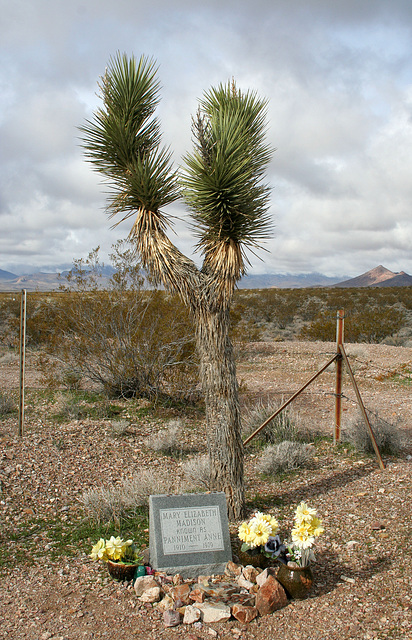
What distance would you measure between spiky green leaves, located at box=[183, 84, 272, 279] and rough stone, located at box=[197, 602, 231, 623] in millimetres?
2715

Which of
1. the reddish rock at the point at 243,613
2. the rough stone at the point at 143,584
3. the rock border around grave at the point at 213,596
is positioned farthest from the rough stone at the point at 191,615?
the rough stone at the point at 143,584

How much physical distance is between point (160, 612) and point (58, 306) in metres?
8.33

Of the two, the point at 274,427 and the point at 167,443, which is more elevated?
the point at 274,427

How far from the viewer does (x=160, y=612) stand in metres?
3.59

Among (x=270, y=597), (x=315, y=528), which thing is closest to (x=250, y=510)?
(x=315, y=528)

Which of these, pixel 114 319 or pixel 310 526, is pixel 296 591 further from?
pixel 114 319

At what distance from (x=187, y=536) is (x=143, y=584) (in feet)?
1.73

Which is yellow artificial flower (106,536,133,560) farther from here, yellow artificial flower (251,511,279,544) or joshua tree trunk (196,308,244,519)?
joshua tree trunk (196,308,244,519)

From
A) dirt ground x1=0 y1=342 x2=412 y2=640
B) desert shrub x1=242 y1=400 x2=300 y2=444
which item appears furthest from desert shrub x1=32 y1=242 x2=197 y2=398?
desert shrub x1=242 y1=400 x2=300 y2=444

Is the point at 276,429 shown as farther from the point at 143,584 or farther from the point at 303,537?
the point at 143,584

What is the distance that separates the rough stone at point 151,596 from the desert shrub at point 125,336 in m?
5.94

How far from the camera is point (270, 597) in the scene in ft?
11.9

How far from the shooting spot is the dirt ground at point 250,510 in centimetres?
340

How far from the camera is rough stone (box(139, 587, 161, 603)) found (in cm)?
370
